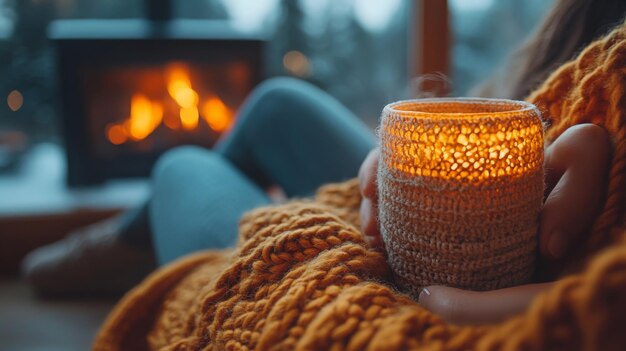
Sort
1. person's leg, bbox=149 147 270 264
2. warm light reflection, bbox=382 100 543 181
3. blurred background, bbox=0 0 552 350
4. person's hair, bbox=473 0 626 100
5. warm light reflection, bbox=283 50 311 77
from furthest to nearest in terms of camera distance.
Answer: warm light reflection, bbox=283 50 311 77
blurred background, bbox=0 0 552 350
person's leg, bbox=149 147 270 264
person's hair, bbox=473 0 626 100
warm light reflection, bbox=382 100 543 181

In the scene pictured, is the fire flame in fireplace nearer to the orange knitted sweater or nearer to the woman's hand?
the orange knitted sweater

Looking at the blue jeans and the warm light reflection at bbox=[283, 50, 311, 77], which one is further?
the warm light reflection at bbox=[283, 50, 311, 77]

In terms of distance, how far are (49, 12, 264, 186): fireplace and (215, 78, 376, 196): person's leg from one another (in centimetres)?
68

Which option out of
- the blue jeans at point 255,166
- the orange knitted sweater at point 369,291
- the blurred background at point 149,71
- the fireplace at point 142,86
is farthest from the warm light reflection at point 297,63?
the orange knitted sweater at point 369,291

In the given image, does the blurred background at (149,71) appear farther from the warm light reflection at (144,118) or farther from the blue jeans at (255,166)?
the blue jeans at (255,166)

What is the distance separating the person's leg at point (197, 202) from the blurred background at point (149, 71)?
2.11ft

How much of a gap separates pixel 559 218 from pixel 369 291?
157mm

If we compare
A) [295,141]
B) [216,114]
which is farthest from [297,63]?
[295,141]

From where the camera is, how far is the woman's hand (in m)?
0.38

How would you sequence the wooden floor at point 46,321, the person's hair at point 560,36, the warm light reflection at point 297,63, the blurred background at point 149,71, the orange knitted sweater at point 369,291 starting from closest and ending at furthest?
the orange knitted sweater at point 369,291 < the person's hair at point 560,36 < the wooden floor at point 46,321 < the blurred background at point 149,71 < the warm light reflection at point 297,63

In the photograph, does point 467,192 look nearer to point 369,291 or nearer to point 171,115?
point 369,291

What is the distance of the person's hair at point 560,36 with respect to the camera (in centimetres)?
65

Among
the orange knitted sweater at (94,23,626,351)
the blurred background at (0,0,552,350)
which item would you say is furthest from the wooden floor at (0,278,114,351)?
the orange knitted sweater at (94,23,626,351)

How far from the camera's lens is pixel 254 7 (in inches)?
74.0
